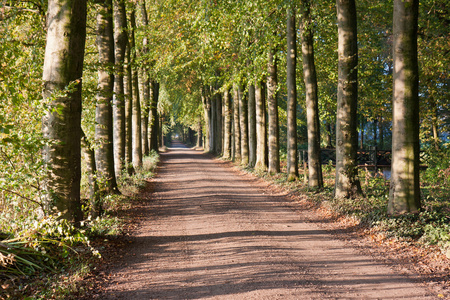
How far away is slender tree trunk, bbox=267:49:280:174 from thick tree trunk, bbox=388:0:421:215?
9.22 m

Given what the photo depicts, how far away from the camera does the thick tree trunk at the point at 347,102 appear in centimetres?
1055

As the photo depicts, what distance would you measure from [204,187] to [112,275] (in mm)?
9684

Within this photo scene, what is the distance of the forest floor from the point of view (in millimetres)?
5246

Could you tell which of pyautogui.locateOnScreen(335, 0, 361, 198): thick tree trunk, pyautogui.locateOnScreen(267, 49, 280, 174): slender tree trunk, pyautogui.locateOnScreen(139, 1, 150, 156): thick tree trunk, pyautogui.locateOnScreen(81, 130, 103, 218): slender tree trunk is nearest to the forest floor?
pyautogui.locateOnScreen(81, 130, 103, 218): slender tree trunk

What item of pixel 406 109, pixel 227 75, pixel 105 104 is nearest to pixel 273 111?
pixel 227 75

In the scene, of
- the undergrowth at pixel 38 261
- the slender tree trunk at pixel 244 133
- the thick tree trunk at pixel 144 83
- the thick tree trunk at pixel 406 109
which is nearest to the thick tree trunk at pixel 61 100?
the undergrowth at pixel 38 261

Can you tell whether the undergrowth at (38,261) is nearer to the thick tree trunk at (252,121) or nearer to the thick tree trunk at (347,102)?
the thick tree trunk at (347,102)

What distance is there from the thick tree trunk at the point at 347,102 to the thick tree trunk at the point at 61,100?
6997mm

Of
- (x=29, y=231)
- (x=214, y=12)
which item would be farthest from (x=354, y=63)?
(x=29, y=231)

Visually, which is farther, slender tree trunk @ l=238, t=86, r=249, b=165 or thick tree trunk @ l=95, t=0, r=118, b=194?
slender tree trunk @ l=238, t=86, r=249, b=165

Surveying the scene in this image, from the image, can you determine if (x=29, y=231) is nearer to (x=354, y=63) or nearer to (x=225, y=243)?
(x=225, y=243)

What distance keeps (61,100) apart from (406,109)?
22.6 feet

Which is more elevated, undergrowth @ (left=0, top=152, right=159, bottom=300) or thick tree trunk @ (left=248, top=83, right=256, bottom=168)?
thick tree trunk @ (left=248, top=83, right=256, bottom=168)

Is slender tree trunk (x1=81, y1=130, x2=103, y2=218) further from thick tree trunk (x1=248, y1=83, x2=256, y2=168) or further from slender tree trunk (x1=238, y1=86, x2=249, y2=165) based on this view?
slender tree trunk (x1=238, y1=86, x2=249, y2=165)
